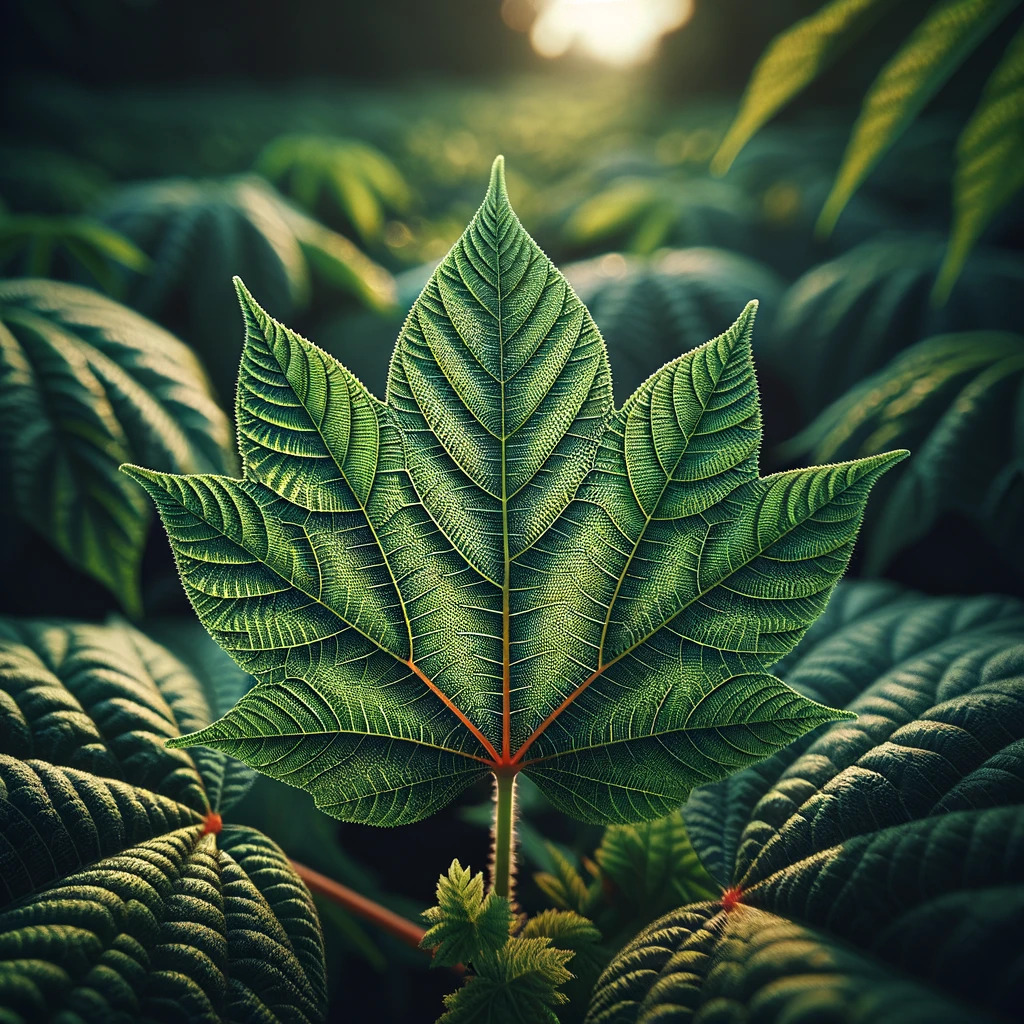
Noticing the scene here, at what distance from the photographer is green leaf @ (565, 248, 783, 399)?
96 centimetres

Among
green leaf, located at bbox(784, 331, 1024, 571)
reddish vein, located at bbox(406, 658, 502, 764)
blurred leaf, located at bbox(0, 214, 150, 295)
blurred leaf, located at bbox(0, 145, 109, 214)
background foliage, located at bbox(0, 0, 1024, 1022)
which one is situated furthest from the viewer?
blurred leaf, located at bbox(0, 145, 109, 214)

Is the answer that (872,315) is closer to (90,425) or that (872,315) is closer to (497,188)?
(497,188)

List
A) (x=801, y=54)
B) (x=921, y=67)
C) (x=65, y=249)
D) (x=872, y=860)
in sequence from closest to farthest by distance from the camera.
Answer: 1. (x=872, y=860)
2. (x=921, y=67)
3. (x=801, y=54)
4. (x=65, y=249)

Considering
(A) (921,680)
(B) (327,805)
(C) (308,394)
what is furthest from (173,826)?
(A) (921,680)

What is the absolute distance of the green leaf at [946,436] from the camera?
725 millimetres

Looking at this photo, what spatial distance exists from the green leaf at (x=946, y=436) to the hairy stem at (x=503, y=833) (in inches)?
18.5

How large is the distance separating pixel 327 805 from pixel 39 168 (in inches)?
51.1

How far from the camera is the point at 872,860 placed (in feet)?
1.39

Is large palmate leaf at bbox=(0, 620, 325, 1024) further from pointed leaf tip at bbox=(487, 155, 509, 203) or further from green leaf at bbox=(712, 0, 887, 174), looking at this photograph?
green leaf at bbox=(712, 0, 887, 174)

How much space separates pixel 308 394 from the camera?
427 mm

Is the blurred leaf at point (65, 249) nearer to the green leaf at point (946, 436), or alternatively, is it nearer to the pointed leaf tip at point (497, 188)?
A: the pointed leaf tip at point (497, 188)

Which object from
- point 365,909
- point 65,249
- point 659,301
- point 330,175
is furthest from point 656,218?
point 365,909

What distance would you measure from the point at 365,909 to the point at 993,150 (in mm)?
800

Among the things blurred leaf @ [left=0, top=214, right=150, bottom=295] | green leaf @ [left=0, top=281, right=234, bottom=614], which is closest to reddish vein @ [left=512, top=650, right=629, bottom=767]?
green leaf @ [left=0, top=281, right=234, bottom=614]
